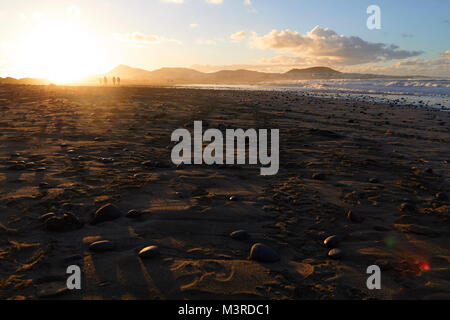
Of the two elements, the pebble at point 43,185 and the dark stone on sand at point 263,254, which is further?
the pebble at point 43,185

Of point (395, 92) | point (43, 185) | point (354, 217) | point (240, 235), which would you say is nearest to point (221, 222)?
point (240, 235)

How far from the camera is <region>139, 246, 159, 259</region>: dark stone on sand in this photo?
285 centimetres

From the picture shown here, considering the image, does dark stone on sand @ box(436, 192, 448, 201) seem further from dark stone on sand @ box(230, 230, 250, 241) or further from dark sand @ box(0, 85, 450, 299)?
dark stone on sand @ box(230, 230, 250, 241)

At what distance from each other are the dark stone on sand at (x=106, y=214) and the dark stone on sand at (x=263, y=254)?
1775 millimetres

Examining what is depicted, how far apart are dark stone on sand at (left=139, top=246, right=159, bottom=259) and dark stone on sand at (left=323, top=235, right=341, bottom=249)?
5.86 ft

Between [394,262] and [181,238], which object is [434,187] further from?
[181,238]

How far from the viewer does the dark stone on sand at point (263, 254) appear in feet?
9.48

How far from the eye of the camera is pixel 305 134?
30.4 ft

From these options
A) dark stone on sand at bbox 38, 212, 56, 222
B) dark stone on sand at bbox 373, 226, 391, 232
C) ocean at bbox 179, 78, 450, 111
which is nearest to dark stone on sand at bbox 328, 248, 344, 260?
dark stone on sand at bbox 373, 226, 391, 232

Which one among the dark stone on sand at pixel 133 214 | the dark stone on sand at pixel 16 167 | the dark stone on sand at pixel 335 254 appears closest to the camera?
the dark stone on sand at pixel 335 254

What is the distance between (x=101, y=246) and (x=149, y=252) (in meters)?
0.53

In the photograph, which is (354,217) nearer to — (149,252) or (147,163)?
(149,252)

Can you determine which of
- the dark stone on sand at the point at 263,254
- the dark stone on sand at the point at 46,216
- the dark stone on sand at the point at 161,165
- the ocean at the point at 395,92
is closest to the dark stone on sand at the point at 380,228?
the dark stone on sand at the point at 263,254

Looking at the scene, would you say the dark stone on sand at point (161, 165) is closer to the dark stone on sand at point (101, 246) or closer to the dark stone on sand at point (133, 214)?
the dark stone on sand at point (133, 214)
